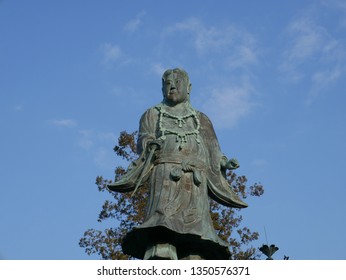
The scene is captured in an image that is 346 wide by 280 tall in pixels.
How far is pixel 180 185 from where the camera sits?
30.8ft

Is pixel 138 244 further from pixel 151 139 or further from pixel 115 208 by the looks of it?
pixel 115 208

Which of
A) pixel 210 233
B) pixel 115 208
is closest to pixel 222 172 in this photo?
pixel 210 233

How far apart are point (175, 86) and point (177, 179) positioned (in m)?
1.60

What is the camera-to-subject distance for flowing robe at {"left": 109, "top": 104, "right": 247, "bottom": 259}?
8.92 m

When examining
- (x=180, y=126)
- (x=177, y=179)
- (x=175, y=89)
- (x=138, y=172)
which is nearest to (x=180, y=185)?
(x=177, y=179)

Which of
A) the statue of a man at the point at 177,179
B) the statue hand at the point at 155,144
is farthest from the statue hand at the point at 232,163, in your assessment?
the statue hand at the point at 155,144

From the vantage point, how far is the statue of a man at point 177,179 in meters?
8.91

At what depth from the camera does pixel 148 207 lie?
9367 millimetres

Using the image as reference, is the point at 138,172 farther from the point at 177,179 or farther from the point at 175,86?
the point at 175,86

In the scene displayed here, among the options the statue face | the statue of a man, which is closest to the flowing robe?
the statue of a man

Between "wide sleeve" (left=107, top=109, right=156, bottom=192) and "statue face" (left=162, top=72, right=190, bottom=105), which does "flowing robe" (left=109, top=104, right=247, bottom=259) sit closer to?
"wide sleeve" (left=107, top=109, right=156, bottom=192)

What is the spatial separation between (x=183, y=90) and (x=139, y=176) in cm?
158

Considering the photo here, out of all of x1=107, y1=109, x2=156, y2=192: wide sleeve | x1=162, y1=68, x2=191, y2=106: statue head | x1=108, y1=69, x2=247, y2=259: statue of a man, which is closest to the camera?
x1=108, y1=69, x2=247, y2=259: statue of a man
